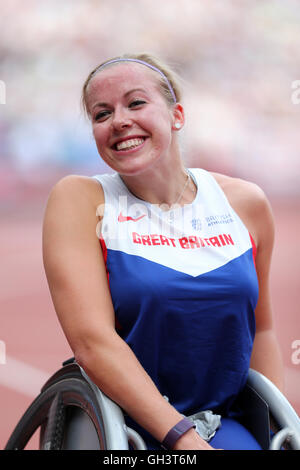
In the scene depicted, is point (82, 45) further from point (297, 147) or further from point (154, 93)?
point (154, 93)

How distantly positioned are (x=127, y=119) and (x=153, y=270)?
1.15 feet

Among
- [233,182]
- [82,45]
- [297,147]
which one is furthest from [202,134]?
[233,182]

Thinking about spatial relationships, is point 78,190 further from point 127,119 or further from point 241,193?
point 241,193

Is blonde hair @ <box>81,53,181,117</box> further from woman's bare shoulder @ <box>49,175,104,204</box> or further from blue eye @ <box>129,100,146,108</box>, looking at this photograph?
woman's bare shoulder @ <box>49,175,104,204</box>

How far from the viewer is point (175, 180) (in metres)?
1.53

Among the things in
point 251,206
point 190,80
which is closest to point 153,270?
point 251,206

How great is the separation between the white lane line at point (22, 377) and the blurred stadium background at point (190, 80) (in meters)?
0.74

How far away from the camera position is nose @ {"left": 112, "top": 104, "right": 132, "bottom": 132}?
1.39 meters

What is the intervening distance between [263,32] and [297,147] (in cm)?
74

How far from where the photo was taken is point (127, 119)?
1395mm

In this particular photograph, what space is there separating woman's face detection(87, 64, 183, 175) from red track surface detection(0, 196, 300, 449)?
1.48 metres

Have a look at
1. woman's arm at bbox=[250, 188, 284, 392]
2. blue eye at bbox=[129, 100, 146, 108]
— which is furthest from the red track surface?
blue eye at bbox=[129, 100, 146, 108]

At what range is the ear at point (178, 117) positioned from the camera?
1.53 meters

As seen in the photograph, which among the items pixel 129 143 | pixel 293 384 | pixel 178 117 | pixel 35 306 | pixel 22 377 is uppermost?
pixel 178 117
